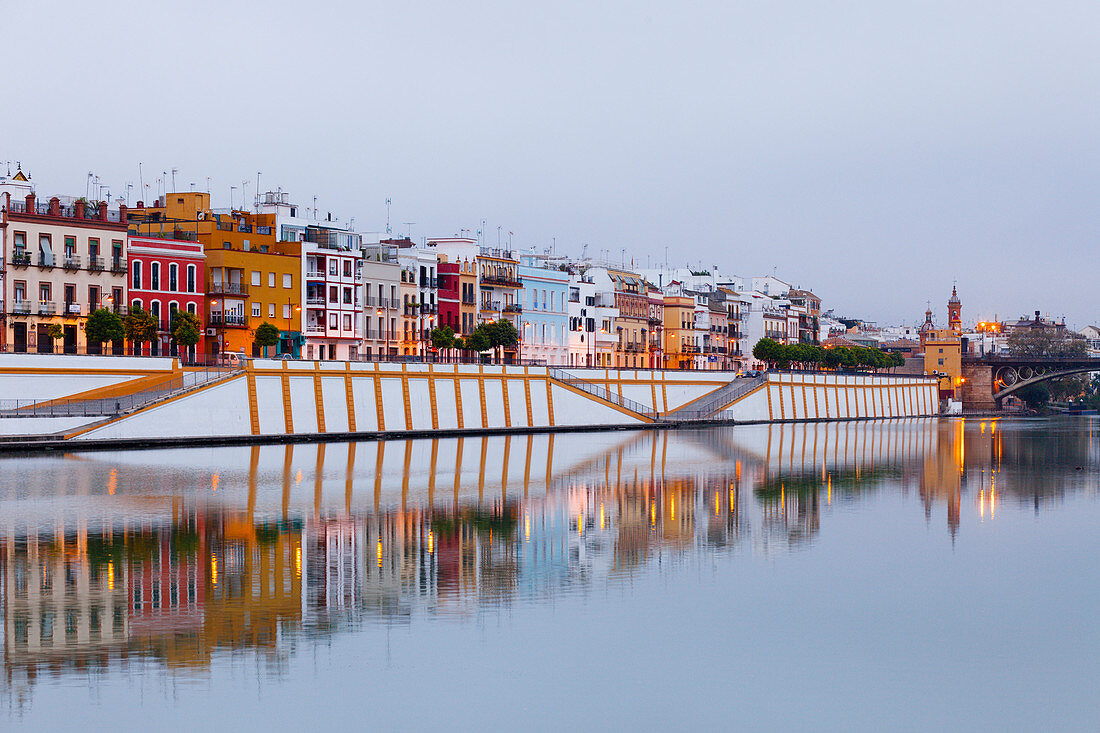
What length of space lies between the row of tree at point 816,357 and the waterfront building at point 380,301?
5070 centimetres

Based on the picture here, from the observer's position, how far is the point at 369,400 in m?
70.9

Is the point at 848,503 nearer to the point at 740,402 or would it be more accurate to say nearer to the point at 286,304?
the point at 286,304

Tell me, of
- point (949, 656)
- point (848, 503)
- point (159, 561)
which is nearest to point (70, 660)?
point (159, 561)

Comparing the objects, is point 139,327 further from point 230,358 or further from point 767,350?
point 767,350

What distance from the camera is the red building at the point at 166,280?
232ft

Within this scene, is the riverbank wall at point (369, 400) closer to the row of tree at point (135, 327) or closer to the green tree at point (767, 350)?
the row of tree at point (135, 327)

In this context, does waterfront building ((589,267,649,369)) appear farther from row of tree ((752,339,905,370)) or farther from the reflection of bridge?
the reflection of bridge

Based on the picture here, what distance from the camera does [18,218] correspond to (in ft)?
214

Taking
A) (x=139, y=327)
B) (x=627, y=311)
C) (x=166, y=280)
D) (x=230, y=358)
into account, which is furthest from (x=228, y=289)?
(x=627, y=311)

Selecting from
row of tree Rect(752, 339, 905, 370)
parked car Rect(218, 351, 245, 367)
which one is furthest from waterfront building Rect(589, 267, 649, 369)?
parked car Rect(218, 351, 245, 367)

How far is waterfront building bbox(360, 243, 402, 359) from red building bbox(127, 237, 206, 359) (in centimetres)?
1348

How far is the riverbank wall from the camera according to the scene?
58062 mm

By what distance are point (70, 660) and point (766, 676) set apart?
9331 millimetres

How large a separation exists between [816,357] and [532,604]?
113082 mm
